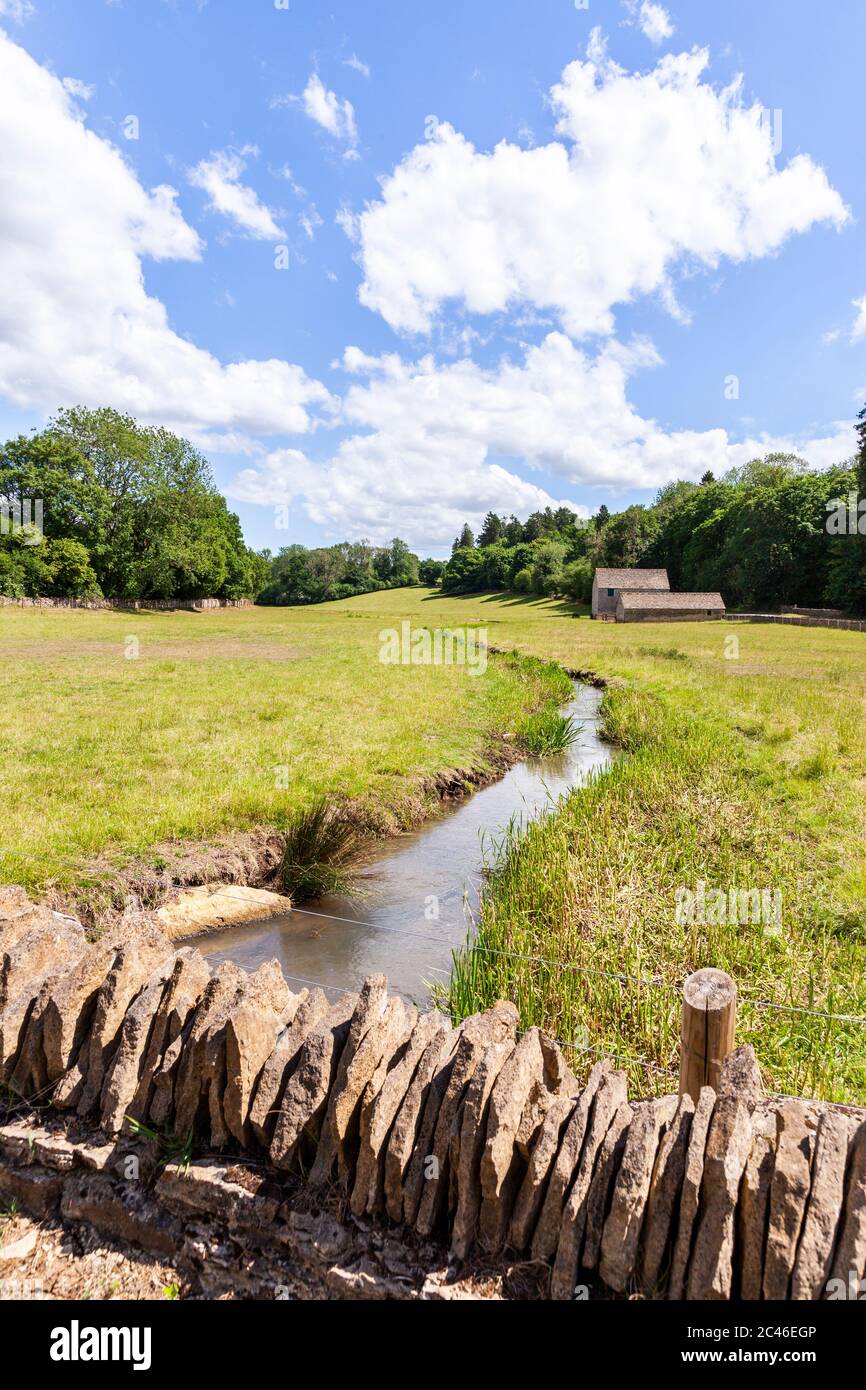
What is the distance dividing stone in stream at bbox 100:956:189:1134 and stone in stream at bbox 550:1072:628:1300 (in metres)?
2.24

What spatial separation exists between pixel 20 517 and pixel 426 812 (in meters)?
74.4

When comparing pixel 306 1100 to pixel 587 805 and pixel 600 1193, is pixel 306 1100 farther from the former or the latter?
pixel 587 805

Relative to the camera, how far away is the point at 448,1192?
320 cm

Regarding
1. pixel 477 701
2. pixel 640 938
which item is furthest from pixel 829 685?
pixel 640 938

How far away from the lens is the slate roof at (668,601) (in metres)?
82.1

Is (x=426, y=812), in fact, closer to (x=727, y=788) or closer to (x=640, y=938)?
(x=727, y=788)

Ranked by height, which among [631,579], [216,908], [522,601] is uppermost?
[631,579]

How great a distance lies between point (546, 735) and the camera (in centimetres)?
1928

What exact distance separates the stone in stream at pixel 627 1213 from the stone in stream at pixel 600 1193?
4 centimetres

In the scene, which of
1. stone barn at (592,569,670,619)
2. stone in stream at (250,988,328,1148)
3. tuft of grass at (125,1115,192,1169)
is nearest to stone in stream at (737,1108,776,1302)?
stone in stream at (250,988,328,1148)

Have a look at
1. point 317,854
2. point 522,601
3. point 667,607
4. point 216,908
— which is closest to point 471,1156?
point 216,908

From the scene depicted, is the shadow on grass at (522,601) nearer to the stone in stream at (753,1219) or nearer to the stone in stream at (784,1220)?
the stone in stream at (753,1219)

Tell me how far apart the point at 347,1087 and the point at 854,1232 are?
2049mm
